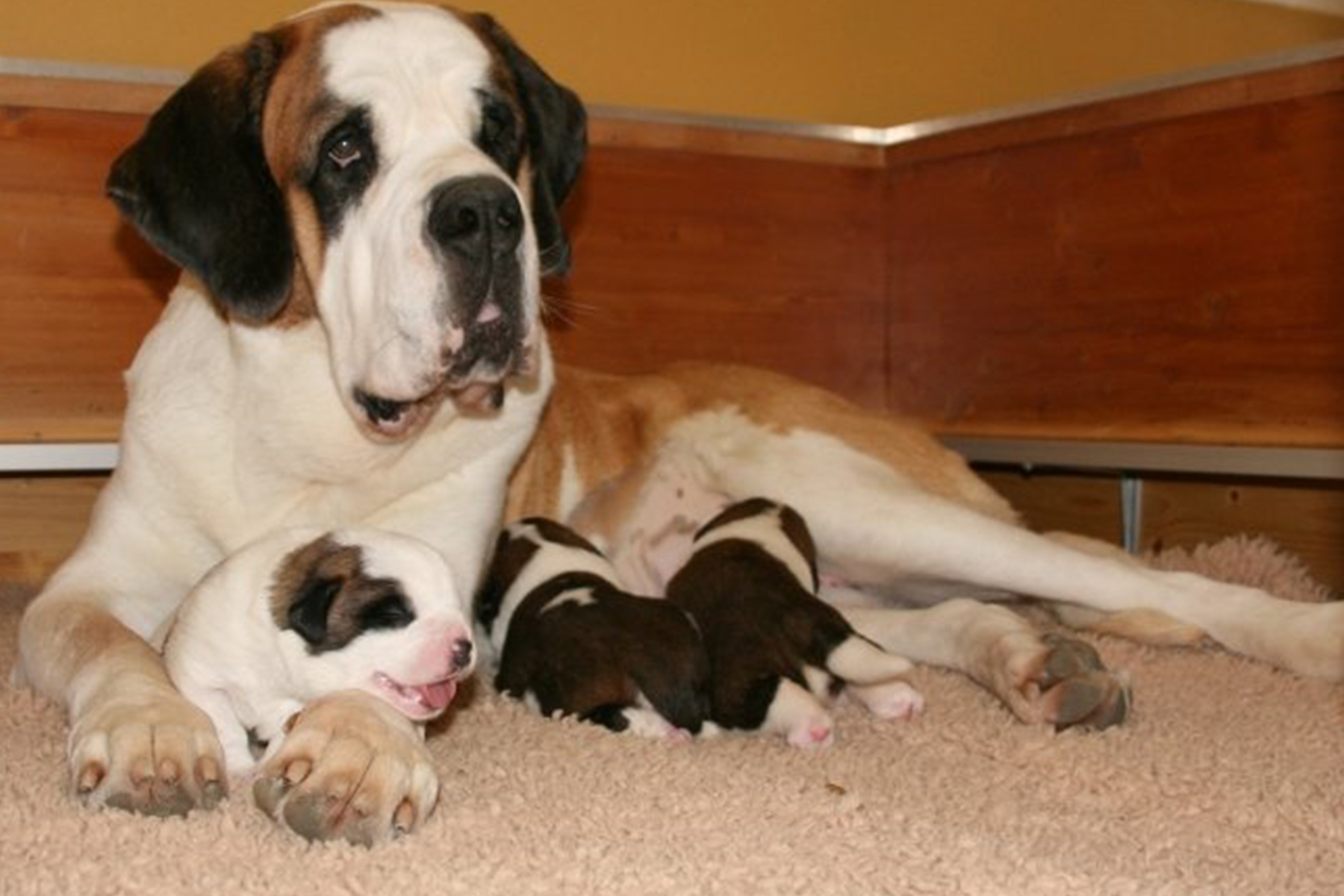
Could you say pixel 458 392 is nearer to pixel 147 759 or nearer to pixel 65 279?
pixel 147 759

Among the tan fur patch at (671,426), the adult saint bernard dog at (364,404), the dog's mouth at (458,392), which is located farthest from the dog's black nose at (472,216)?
the tan fur patch at (671,426)

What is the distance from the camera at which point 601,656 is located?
6.97 ft

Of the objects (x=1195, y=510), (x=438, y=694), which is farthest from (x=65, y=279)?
(x=1195, y=510)

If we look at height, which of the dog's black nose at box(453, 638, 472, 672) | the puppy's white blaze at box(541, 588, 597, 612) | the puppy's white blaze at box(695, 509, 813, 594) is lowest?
the puppy's white blaze at box(695, 509, 813, 594)

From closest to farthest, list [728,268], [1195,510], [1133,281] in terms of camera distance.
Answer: [1133,281] < [1195,510] < [728,268]

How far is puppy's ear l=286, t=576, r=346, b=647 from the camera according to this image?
1771 millimetres

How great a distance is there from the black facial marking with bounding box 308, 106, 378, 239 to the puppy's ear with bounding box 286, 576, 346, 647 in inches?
21.7

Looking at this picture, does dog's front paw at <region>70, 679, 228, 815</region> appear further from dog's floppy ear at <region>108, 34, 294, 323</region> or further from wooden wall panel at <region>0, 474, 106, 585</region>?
wooden wall panel at <region>0, 474, 106, 585</region>

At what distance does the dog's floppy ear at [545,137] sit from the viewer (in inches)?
96.7

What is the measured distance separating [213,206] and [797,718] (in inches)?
41.2

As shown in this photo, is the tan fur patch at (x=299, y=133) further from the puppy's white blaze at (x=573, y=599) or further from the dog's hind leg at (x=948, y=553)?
the dog's hind leg at (x=948, y=553)

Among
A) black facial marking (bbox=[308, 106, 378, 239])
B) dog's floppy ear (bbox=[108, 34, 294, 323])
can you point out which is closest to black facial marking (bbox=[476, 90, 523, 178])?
black facial marking (bbox=[308, 106, 378, 239])

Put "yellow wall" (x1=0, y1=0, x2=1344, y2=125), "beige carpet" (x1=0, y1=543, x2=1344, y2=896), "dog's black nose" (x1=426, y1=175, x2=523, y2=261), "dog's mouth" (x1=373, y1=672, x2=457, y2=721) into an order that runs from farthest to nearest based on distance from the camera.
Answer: "yellow wall" (x1=0, y1=0, x2=1344, y2=125)
"dog's black nose" (x1=426, y1=175, x2=523, y2=261)
"dog's mouth" (x1=373, y1=672, x2=457, y2=721)
"beige carpet" (x1=0, y1=543, x2=1344, y2=896)

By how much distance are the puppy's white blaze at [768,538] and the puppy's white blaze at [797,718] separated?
31 centimetres
